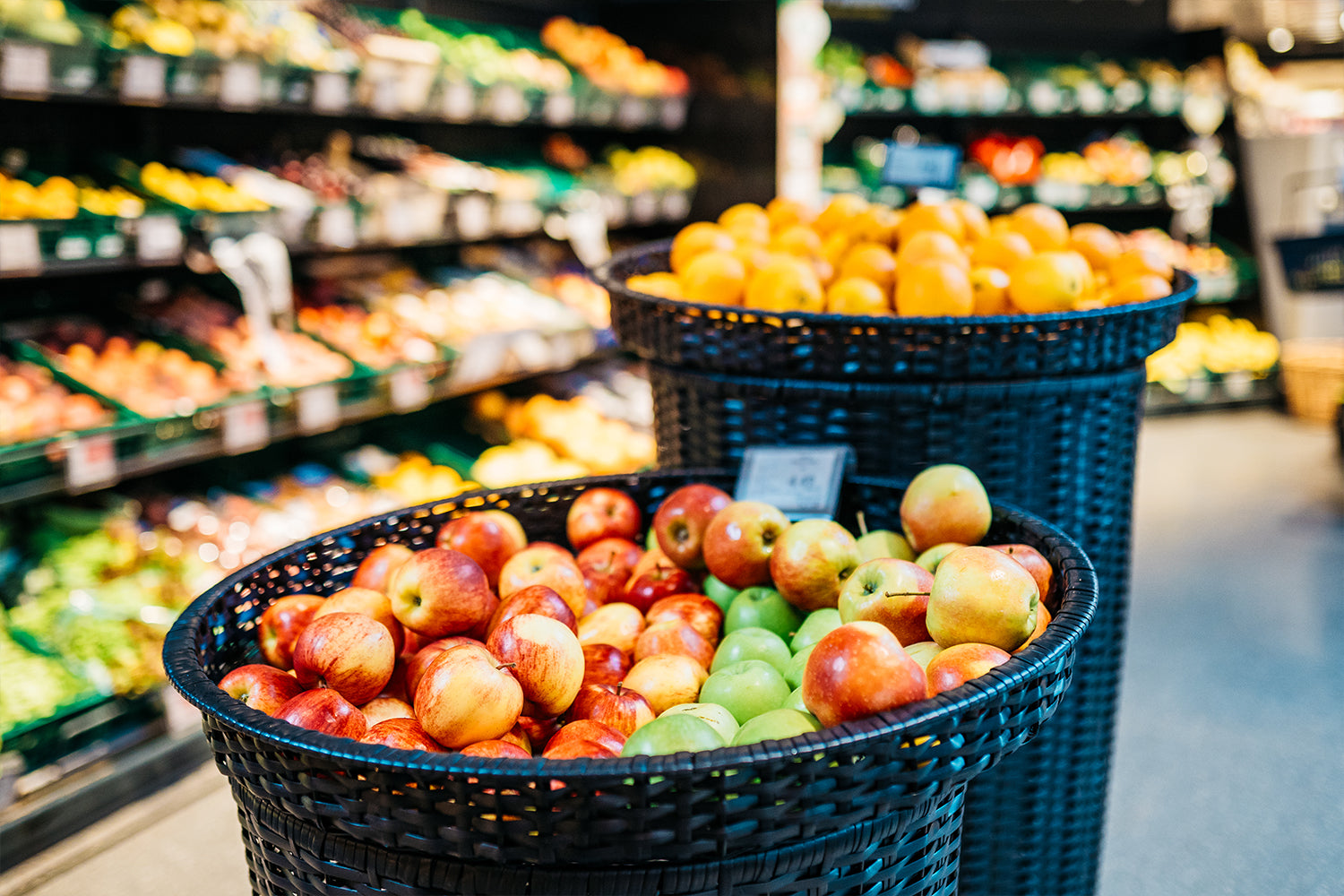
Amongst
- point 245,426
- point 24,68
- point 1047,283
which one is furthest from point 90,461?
point 1047,283

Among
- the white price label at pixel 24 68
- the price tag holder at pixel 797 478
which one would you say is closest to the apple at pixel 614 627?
the price tag holder at pixel 797 478

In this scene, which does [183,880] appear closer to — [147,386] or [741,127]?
[147,386]

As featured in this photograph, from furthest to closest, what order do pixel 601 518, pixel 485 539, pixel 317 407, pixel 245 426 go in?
pixel 317 407
pixel 245 426
pixel 601 518
pixel 485 539

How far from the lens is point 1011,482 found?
4.84ft

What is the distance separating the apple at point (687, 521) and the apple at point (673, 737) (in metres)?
0.45

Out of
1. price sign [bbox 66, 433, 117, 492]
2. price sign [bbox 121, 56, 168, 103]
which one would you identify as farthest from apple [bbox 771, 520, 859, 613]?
price sign [bbox 121, 56, 168, 103]

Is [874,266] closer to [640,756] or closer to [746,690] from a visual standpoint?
[746,690]

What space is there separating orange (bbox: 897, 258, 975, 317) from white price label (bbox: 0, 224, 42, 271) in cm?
195

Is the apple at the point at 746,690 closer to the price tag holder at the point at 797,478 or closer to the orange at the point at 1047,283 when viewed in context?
the price tag holder at the point at 797,478

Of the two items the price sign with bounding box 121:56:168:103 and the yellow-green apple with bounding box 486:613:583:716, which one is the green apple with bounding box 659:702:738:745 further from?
the price sign with bounding box 121:56:168:103

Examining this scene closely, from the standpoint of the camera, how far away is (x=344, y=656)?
0.98 meters

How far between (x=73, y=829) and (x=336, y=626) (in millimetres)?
1591

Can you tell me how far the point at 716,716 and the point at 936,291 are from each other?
2.81ft

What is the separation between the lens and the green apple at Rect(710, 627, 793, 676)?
3.65ft
